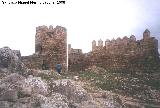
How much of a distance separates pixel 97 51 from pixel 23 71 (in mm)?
13314

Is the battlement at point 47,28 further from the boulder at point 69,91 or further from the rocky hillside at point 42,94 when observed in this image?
the boulder at point 69,91

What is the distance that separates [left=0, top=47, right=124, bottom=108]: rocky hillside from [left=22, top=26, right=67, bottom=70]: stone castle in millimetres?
8372

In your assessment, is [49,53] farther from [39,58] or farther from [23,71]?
[23,71]

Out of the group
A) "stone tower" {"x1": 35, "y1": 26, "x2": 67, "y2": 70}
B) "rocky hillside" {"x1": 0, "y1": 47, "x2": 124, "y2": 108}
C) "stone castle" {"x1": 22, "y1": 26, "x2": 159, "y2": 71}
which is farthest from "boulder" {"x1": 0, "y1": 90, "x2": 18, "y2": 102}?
"stone tower" {"x1": 35, "y1": 26, "x2": 67, "y2": 70}

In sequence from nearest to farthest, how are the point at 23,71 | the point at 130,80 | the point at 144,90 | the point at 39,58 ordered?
the point at 23,71
the point at 144,90
the point at 130,80
the point at 39,58

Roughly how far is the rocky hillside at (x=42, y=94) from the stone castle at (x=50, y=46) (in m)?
8.37

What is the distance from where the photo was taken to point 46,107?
14.9 metres

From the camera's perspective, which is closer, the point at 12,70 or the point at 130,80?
the point at 12,70

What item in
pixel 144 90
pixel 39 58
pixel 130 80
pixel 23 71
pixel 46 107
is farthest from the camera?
pixel 39 58

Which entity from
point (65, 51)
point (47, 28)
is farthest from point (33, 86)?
point (47, 28)

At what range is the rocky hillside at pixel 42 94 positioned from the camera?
15.2m

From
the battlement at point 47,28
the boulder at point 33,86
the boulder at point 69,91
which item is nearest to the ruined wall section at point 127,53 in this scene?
the battlement at point 47,28

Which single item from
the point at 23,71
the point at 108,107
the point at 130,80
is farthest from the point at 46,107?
the point at 130,80

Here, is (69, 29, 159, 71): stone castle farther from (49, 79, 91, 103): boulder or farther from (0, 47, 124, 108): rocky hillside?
(49, 79, 91, 103): boulder
